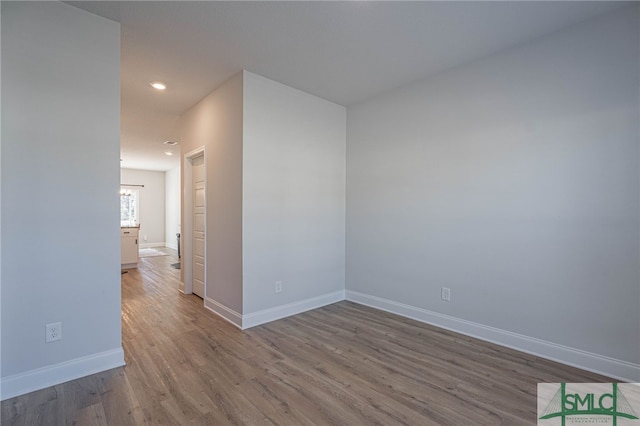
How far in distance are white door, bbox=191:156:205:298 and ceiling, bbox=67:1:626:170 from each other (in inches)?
42.3

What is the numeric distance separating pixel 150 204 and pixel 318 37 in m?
10.0

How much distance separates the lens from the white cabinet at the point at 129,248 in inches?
252

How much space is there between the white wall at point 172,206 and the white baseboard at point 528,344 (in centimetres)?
840

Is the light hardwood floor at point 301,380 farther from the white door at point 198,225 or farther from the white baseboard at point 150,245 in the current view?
the white baseboard at point 150,245

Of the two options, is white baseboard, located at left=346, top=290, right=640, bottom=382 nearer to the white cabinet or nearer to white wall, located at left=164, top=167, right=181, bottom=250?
the white cabinet

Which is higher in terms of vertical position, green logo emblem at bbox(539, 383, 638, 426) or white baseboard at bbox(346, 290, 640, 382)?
white baseboard at bbox(346, 290, 640, 382)

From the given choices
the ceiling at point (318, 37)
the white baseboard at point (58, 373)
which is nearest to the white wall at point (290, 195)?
the ceiling at point (318, 37)

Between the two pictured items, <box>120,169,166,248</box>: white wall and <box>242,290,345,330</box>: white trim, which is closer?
<box>242,290,345,330</box>: white trim

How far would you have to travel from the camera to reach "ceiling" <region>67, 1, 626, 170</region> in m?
2.20

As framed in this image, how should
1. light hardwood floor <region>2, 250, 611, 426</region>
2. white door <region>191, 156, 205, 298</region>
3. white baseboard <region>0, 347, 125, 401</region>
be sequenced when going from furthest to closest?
white door <region>191, 156, 205, 298</region> → white baseboard <region>0, 347, 125, 401</region> → light hardwood floor <region>2, 250, 611, 426</region>

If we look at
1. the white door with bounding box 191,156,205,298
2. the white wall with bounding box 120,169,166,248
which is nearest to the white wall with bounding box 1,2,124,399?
the white door with bounding box 191,156,205,298

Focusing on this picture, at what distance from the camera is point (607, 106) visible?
7.46 ft

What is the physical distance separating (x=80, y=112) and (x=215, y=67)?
1.39m

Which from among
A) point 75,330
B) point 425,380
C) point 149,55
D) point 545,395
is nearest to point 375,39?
point 149,55
